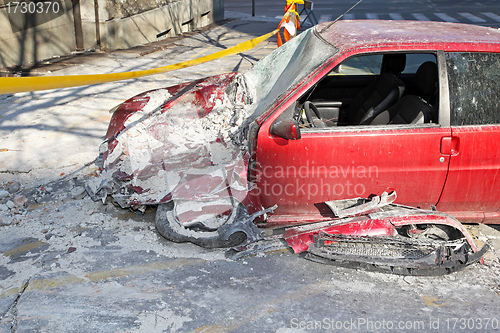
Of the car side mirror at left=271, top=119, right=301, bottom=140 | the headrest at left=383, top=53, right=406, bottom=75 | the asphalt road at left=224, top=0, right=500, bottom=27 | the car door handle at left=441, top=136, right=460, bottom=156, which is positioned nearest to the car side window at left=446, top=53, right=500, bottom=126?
the car door handle at left=441, top=136, right=460, bottom=156

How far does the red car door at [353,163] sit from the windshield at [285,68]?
0.43 m

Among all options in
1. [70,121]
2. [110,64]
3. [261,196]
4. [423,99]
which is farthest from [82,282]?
[110,64]

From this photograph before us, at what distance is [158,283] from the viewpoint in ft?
11.3

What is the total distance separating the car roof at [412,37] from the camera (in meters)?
3.52

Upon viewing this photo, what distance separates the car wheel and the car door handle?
1.70 m

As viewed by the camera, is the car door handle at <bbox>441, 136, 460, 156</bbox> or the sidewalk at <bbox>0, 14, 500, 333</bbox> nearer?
the sidewalk at <bbox>0, 14, 500, 333</bbox>

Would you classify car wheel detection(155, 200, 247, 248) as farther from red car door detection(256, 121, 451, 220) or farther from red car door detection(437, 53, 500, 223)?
red car door detection(437, 53, 500, 223)

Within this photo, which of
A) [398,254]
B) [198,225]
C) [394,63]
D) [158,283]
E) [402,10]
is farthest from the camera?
[402,10]

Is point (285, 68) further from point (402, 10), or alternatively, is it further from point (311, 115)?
point (402, 10)

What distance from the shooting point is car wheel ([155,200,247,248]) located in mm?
3771

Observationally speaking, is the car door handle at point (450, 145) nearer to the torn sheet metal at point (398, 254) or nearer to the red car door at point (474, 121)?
the red car door at point (474, 121)

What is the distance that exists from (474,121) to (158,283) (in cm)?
276

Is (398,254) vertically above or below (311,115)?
below

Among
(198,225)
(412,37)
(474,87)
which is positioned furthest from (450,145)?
(198,225)
